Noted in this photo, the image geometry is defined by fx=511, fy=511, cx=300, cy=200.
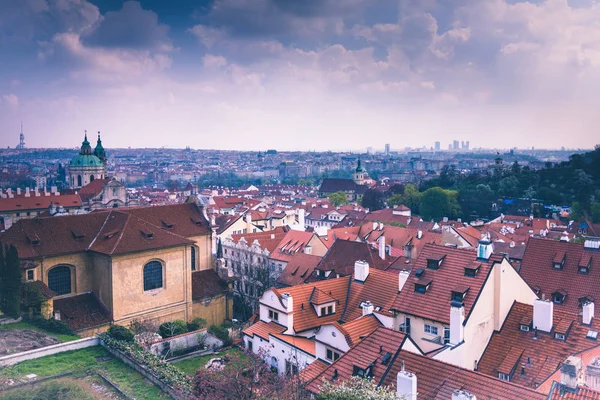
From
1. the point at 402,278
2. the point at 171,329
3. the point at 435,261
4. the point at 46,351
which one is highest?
the point at 435,261

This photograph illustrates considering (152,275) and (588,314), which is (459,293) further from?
(152,275)

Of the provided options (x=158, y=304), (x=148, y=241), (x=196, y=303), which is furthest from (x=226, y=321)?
(x=148, y=241)

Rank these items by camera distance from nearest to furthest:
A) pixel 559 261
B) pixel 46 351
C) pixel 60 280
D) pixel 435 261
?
pixel 435 261 < pixel 46 351 < pixel 559 261 < pixel 60 280

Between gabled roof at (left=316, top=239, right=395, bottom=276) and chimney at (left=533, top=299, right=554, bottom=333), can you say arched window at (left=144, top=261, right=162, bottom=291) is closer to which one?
gabled roof at (left=316, top=239, right=395, bottom=276)

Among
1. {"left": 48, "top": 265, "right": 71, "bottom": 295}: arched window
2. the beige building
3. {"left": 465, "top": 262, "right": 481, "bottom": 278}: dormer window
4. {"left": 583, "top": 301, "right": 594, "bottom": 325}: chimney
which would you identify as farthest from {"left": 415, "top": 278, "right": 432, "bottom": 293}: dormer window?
{"left": 48, "top": 265, "right": 71, "bottom": 295}: arched window

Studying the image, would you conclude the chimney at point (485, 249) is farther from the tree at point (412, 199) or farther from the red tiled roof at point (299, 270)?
the tree at point (412, 199)

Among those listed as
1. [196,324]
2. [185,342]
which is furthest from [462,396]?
[196,324]

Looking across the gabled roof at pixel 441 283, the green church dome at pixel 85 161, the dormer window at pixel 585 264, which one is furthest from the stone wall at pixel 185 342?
the green church dome at pixel 85 161
